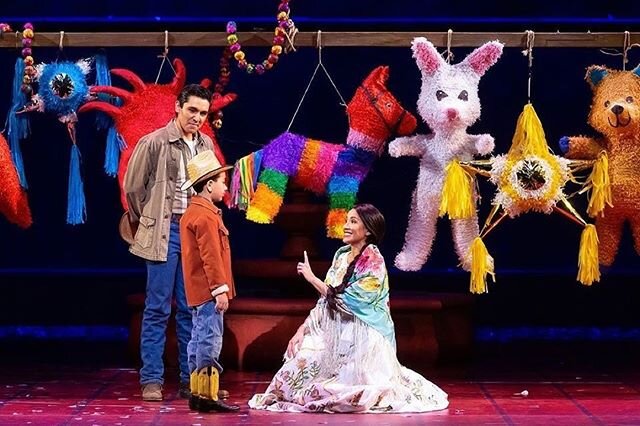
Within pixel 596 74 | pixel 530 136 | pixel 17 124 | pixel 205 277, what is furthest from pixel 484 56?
pixel 17 124

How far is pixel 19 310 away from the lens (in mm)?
8586

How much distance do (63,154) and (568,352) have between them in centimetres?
299

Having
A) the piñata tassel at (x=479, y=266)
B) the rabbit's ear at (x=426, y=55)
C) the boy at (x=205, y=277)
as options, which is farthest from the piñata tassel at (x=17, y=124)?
the piñata tassel at (x=479, y=266)

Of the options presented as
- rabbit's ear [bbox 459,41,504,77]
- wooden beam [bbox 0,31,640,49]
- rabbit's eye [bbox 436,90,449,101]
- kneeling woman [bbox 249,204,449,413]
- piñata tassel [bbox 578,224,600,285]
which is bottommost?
kneeling woman [bbox 249,204,449,413]

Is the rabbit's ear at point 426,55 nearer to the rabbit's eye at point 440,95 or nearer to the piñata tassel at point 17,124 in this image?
the rabbit's eye at point 440,95

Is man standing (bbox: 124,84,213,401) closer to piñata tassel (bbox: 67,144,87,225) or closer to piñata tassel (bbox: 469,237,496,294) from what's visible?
piñata tassel (bbox: 67,144,87,225)

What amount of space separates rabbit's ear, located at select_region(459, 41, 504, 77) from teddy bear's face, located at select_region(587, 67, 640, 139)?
49 centimetres

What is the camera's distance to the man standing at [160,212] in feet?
19.7

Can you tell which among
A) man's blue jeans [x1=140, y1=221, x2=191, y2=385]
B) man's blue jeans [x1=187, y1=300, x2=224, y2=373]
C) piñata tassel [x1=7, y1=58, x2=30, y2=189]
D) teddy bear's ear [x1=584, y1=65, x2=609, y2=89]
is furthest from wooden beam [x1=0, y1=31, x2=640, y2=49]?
man's blue jeans [x1=187, y1=300, x2=224, y2=373]

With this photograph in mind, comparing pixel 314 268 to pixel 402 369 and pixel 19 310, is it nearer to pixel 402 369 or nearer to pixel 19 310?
pixel 402 369

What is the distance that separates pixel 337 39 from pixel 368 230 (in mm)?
1166

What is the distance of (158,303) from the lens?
6.02 metres

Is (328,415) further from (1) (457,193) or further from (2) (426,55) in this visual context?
(2) (426,55)

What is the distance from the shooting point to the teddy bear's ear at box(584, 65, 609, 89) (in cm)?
658
